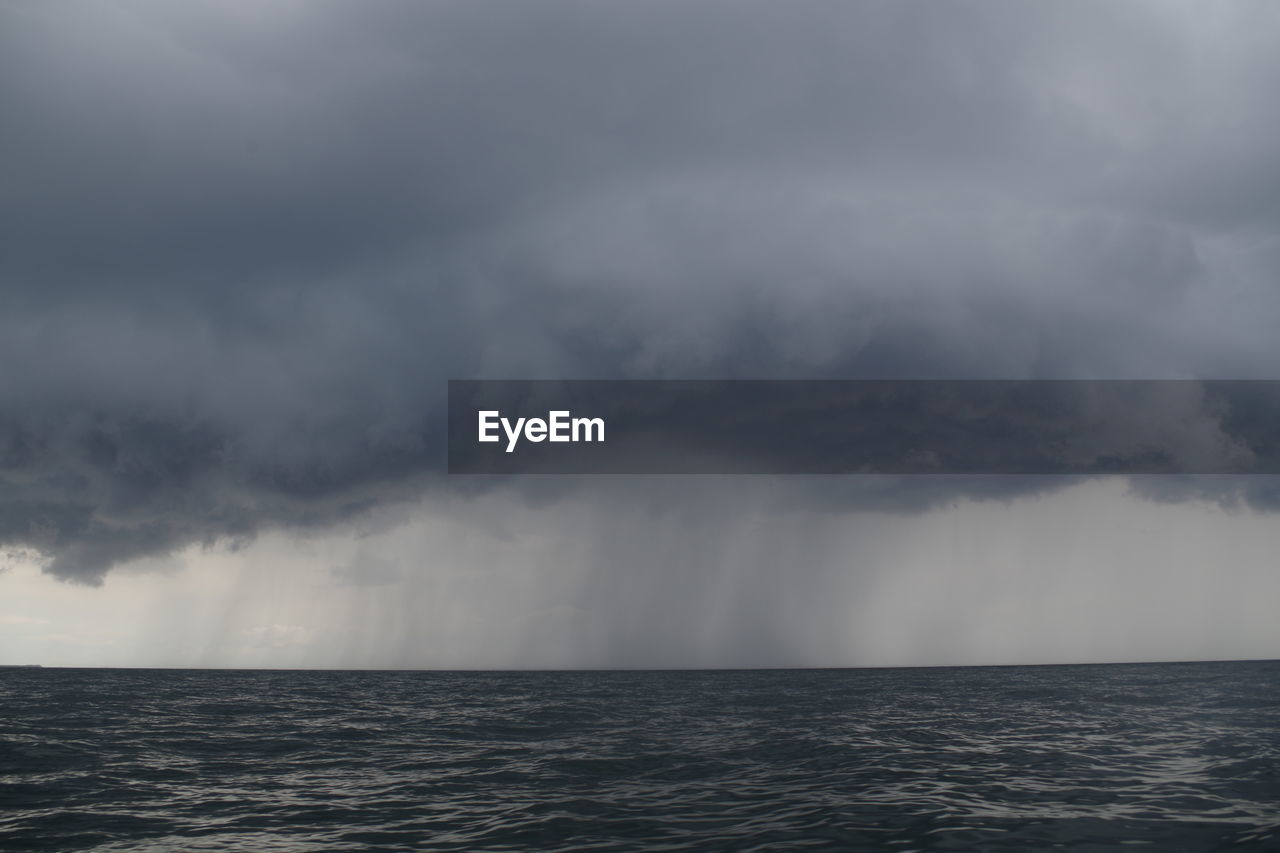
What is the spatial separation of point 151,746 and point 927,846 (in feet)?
133

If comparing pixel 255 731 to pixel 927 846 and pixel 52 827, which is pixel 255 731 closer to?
pixel 52 827

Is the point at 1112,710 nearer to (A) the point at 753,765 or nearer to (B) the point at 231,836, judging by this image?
(A) the point at 753,765

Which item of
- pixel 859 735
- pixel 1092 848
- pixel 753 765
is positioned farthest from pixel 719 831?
pixel 859 735

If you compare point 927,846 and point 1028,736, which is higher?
point 927,846

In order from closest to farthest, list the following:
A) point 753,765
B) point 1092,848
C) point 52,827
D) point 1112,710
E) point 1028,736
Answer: point 1092,848, point 52,827, point 753,765, point 1028,736, point 1112,710

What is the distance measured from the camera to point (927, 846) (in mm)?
20062

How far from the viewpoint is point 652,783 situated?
3011 centimetres

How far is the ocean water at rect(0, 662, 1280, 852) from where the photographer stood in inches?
860

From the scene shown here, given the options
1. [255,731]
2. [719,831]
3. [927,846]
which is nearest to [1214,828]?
[927,846]

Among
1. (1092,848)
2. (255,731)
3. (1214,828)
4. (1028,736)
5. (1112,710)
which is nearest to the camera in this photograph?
(1092,848)

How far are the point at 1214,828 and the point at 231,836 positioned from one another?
2658 cm

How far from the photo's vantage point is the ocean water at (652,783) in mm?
21844

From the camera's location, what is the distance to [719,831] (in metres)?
21.9

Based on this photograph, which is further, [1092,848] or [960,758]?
[960,758]
